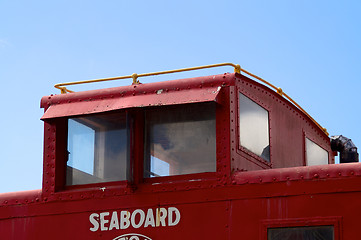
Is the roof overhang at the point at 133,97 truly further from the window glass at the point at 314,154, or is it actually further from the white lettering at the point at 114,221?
the window glass at the point at 314,154

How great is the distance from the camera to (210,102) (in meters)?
13.0

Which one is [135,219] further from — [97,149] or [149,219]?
[97,149]

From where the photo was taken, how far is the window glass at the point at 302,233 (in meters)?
11.6

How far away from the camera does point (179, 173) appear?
511 inches

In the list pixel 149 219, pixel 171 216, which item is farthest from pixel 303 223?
pixel 149 219

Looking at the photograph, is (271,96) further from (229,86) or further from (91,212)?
(91,212)

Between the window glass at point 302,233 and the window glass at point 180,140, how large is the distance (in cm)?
160

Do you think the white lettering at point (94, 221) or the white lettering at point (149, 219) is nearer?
the white lettering at point (149, 219)

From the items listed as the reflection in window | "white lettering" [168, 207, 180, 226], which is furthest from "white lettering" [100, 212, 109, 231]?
the reflection in window

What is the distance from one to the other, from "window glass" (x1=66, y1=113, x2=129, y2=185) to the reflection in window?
216cm

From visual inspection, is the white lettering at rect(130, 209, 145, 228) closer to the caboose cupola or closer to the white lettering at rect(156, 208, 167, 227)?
the white lettering at rect(156, 208, 167, 227)

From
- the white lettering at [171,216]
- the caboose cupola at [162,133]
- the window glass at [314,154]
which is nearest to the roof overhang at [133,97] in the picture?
the caboose cupola at [162,133]

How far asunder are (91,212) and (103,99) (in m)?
2.19

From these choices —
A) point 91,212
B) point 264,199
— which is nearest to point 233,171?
point 264,199
